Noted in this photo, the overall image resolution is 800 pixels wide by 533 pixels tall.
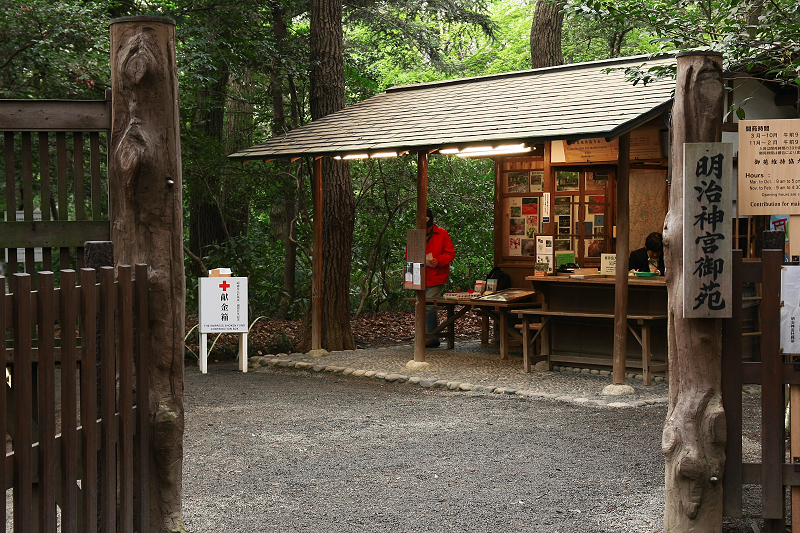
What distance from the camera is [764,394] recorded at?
4.19 metres

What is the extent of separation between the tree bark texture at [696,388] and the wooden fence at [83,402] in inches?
109

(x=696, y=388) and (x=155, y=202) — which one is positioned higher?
(x=155, y=202)

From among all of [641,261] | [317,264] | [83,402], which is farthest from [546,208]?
[83,402]

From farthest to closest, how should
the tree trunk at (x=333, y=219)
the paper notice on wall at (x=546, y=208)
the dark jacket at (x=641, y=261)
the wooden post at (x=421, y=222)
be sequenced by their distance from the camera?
the tree trunk at (x=333, y=219)
the paper notice on wall at (x=546, y=208)
the dark jacket at (x=641, y=261)
the wooden post at (x=421, y=222)

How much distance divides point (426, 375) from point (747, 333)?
13.4 ft

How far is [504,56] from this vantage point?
25.4 metres

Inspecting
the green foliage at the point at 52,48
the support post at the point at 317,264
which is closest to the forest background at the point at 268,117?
the green foliage at the point at 52,48

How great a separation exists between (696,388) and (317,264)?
798cm

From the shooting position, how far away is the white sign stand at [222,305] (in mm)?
7008

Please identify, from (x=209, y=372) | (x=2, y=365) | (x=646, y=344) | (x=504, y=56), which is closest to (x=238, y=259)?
(x=209, y=372)

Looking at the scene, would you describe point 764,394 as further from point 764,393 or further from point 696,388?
point 696,388

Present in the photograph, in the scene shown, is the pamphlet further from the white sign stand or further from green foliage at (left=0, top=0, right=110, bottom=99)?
green foliage at (left=0, top=0, right=110, bottom=99)

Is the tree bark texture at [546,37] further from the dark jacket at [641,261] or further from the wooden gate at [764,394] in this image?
the wooden gate at [764,394]

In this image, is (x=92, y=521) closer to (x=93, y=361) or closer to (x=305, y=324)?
(x=93, y=361)
